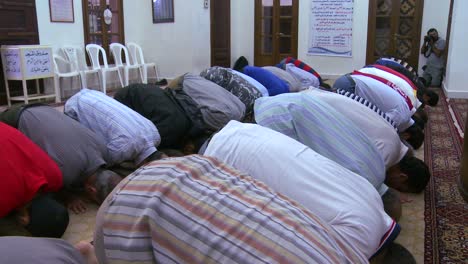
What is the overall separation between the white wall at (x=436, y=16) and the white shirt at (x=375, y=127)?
17.8 ft

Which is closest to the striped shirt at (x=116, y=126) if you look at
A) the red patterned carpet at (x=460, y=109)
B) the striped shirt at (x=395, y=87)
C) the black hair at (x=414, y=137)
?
the striped shirt at (x=395, y=87)

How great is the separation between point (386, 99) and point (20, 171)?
229cm

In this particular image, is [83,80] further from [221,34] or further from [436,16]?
Answer: [436,16]

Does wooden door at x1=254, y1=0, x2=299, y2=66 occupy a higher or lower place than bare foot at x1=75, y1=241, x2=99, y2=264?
higher

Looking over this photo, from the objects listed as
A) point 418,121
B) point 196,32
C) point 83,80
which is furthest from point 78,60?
point 418,121

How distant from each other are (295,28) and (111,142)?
610cm

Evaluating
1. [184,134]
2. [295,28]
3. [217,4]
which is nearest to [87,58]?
[217,4]

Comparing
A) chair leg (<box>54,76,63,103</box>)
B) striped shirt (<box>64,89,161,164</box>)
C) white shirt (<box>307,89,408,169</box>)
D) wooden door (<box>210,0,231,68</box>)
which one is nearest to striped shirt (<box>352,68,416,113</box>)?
white shirt (<box>307,89,408,169</box>)

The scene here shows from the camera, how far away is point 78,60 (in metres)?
6.05

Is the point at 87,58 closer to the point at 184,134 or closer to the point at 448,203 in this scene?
the point at 184,134

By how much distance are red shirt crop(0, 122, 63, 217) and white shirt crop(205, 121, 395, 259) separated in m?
0.84

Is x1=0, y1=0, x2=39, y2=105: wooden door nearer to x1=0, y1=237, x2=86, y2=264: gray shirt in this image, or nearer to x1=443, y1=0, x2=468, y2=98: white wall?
x1=0, y1=237, x2=86, y2=264: gray shirt

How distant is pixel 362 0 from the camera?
7.29m

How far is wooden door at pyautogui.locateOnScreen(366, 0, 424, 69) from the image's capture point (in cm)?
710
